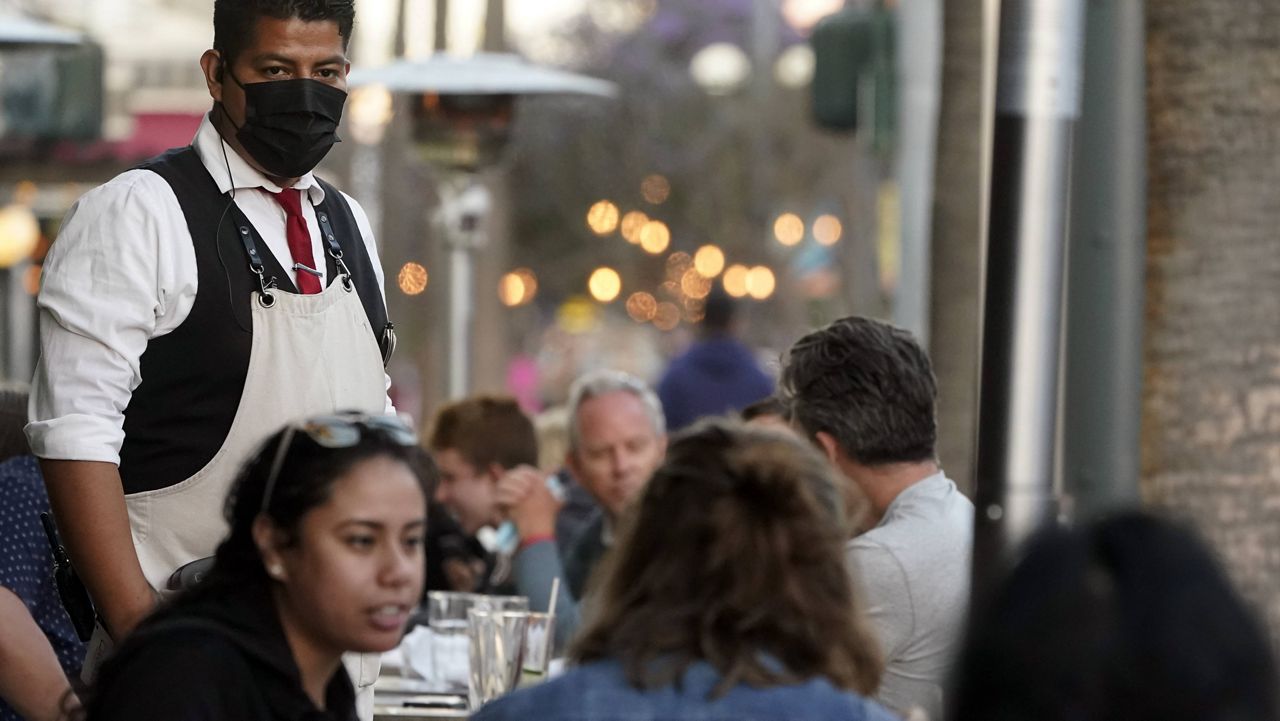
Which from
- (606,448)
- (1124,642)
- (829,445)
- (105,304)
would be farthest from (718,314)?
(1124,642)

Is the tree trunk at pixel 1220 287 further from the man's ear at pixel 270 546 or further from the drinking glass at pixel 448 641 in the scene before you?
the man's ear at pixel 270 546

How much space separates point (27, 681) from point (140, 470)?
0.39 m

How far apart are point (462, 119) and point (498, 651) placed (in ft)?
18.0

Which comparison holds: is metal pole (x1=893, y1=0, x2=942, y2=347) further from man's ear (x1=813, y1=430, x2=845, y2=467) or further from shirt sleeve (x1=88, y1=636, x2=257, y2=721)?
shirt sleeve (x1=88, y1=636, x2=257, y2=721)

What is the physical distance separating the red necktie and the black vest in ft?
0.37

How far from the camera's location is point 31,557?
383 cm

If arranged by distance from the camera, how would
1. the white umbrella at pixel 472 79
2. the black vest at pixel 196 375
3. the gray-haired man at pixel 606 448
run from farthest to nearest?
the white umbrella at pixel 472 79
the gray-haired man at pixel 606 448
the black vest at pixel 196 375

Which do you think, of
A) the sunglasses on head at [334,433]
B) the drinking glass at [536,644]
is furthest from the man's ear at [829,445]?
the sunglasses on head at [334,433]

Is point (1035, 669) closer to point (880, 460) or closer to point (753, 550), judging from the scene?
point (753, 550)

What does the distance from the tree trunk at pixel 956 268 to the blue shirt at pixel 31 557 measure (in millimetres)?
4545

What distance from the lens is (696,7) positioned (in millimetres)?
37281

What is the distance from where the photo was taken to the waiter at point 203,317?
3107mm

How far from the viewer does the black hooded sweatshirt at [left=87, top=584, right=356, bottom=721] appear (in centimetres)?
254

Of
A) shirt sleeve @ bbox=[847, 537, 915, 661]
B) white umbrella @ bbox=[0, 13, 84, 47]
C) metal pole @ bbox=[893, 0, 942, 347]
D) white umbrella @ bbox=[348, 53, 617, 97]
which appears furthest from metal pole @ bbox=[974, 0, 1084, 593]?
metal pole @ bbox=[893, 0, 942, 347]
